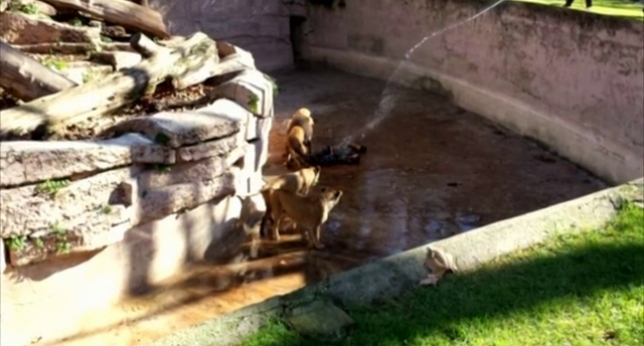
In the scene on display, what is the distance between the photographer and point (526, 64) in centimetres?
1023

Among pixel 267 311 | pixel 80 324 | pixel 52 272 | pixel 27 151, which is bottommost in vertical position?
pixel 80 324

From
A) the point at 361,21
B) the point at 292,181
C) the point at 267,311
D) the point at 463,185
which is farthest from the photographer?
the point at 361,21

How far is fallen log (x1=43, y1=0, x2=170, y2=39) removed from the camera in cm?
789

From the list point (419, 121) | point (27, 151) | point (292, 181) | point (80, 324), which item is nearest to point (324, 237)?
point (292, 181)

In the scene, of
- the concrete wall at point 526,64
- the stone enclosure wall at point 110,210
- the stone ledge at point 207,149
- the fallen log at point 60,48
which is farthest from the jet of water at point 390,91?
the stone enclosure wall at point 110,210

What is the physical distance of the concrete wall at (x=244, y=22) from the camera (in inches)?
527

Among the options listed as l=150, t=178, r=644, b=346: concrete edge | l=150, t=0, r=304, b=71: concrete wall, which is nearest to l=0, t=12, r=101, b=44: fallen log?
l=150, t=178, r=644, b=346: concrete edge

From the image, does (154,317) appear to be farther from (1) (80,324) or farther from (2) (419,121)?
(2) (419,121)

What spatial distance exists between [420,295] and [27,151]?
95.0 inches

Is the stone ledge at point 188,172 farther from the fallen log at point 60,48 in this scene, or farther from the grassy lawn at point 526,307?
the grassy lawn at point 526,307

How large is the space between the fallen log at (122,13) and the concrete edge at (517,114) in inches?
166

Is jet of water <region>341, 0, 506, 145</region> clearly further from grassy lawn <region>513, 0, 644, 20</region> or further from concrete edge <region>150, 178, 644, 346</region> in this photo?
concrete edge <region>150, 178, 644, 346</region>

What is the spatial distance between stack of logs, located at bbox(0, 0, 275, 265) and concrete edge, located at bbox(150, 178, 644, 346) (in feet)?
5.73

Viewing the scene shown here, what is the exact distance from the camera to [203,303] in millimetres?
5871
